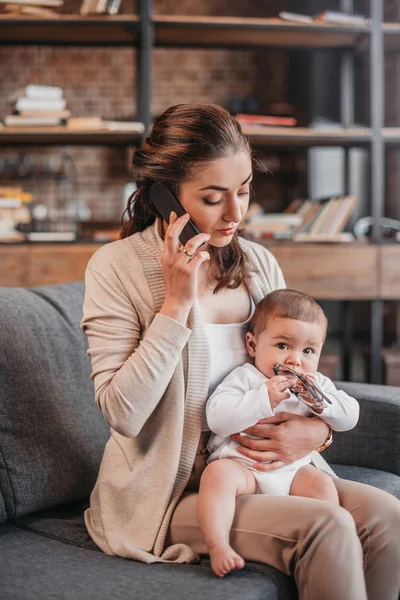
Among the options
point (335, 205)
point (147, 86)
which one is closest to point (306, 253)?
point (335, 205)

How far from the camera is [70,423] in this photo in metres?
1.74

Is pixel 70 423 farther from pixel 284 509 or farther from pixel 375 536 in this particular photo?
pixel 375 536

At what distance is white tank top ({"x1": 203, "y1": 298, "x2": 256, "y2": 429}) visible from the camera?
5.08 ft

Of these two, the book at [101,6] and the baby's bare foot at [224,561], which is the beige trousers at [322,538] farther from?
the book at [101,6]

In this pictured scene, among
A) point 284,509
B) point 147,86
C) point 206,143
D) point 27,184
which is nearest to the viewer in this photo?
point 284,509

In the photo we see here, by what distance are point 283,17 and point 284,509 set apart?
298 cm

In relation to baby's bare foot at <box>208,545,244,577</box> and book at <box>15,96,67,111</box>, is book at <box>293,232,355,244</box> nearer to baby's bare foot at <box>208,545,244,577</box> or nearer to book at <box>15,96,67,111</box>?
book at <box>15,96,67,111</box>

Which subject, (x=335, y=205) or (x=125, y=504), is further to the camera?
(x=335, y=205)

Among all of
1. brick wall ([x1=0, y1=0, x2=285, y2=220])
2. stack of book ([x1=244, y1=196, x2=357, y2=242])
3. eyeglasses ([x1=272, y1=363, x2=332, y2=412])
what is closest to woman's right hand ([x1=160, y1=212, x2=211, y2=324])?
eyeglasses ([x1=272, y1=363, x2=332, y2=412])

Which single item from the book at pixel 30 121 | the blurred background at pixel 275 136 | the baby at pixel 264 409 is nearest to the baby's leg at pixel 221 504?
the baby at pixel 264 409

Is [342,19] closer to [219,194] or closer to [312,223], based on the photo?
[312,223]

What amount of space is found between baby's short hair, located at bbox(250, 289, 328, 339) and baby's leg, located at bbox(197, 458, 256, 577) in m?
0.30

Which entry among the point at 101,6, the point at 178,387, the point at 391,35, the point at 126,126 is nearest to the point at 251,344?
the point at 178,387

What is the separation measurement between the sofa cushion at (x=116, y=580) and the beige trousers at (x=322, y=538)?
0.05 metres
